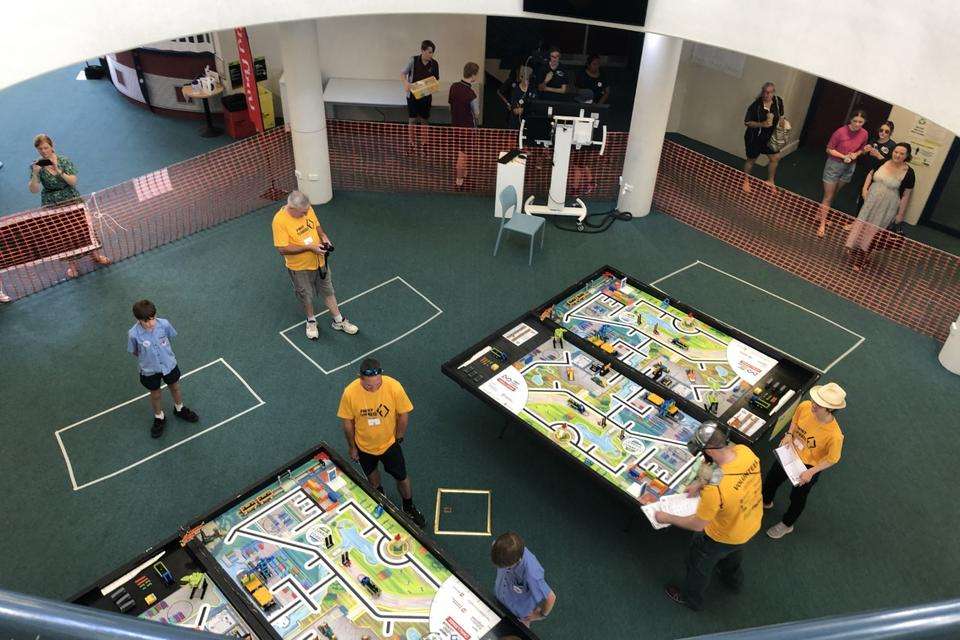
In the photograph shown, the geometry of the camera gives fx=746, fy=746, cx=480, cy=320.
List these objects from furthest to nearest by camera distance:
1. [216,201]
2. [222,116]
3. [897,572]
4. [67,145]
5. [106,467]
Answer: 1. [222,116]
2. [67,145]
3. [216,201]
4. [106,467]
5. [897,572]

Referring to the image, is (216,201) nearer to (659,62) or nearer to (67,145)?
(67,145)

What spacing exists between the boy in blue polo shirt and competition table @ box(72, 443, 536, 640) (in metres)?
1.86

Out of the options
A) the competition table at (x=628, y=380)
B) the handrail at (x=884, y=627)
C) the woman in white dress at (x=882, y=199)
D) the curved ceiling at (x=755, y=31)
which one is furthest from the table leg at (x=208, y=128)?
the handrail at (x=884, y=627)

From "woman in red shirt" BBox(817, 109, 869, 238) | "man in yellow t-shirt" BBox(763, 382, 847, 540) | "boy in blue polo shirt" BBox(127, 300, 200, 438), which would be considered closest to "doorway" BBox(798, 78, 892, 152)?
"woman in red shirt" BBox(817, 109, 869, 238)

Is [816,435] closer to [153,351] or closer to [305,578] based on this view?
[305,578]

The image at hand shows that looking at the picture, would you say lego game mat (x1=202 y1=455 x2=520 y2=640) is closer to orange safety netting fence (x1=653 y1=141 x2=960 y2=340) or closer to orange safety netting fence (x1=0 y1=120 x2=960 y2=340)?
orange safety netting fence (x1=0 y1=120 x2=960 y2=340)

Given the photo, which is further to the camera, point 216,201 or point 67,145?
point 67,145

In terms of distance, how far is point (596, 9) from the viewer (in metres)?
8.86

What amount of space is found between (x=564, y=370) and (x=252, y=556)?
125 inches

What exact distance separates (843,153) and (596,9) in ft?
12.7

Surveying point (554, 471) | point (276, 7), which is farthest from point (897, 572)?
point (276, 7)

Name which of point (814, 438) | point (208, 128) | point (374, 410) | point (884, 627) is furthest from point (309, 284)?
point (884, 627)

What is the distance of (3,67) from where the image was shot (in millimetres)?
5777

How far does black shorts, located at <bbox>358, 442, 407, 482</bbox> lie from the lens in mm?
5914
